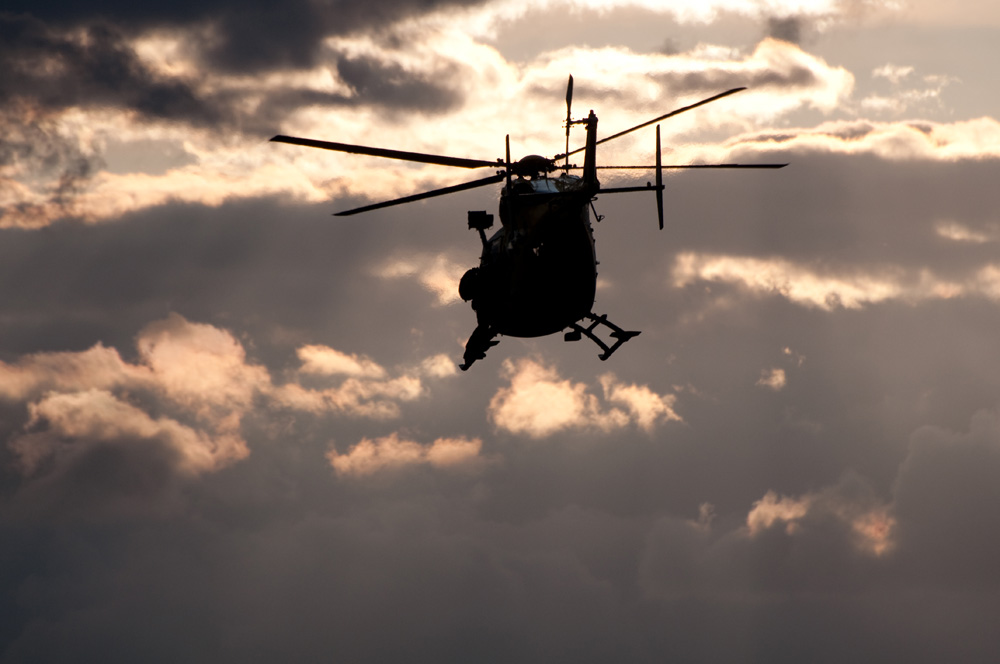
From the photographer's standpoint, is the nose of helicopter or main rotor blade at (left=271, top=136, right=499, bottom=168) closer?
main rotor blade at (left=271, top=136, right=499, bottom=168)

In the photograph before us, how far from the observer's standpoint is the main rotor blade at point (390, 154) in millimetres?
38656

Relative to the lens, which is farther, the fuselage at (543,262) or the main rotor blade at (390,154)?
the fuselage at (543,262)

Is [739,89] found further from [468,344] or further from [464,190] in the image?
[468,344]

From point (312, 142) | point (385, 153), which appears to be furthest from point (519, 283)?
point (312, 142)

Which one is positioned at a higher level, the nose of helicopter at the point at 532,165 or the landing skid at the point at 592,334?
the nose of helicopter at the point at 532,165

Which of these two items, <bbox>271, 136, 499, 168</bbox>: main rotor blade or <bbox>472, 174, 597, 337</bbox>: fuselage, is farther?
<bbox>472, 174, 597, 337</bbox>: fuselage

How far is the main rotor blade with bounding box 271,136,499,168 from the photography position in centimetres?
3866

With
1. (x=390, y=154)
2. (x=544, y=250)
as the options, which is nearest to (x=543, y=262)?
(x=544, y=250)

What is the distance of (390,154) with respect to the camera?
41219 millimetres

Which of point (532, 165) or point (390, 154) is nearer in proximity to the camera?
point (390, 154)

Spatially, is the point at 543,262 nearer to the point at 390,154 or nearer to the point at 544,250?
the point at 544,250

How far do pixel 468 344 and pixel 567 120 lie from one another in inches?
466

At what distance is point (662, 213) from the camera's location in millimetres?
40594

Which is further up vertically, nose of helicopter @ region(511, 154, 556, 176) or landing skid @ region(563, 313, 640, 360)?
nose of helicopter @ region(511, 154, 556, 176)
